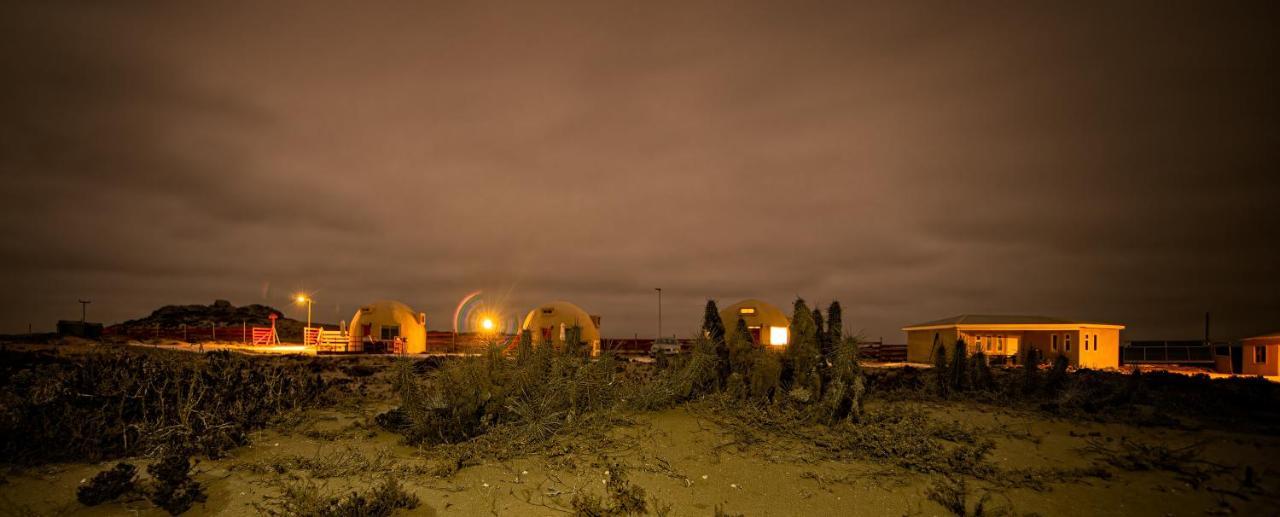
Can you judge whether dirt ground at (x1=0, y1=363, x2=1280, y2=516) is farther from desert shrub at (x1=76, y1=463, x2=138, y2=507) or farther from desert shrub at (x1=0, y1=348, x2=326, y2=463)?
desert shrub at (x1=0, y1=348, x2=326, y2=463)

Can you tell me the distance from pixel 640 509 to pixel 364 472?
3621mm

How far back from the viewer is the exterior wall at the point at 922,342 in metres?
30.5

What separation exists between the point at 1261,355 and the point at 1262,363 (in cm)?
43

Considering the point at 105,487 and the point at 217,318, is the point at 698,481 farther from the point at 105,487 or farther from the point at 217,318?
the point at 217,318

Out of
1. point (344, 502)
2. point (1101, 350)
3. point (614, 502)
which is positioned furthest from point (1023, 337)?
point (344, 502)

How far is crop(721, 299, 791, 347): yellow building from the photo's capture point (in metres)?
33.6

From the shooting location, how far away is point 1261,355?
25312 millimetres

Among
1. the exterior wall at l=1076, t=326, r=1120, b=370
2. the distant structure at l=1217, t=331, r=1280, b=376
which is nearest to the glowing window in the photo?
the exterior wall at l=1076, t=326, r=1120, b=370

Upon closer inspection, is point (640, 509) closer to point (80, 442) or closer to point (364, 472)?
point (364, 472)

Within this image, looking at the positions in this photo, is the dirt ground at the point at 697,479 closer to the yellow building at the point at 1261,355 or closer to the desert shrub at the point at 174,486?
the desert shrub at the point at 174,486

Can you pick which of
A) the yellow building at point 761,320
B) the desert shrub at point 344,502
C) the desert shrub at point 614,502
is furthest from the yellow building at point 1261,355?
the desert shrub at point 344,502

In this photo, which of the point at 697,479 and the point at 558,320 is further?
the point at 558,320

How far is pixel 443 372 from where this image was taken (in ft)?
32.4

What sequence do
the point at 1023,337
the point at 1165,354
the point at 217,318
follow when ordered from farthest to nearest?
the point at 217,318 < the point at 1165,354 < the point at 1023,337
